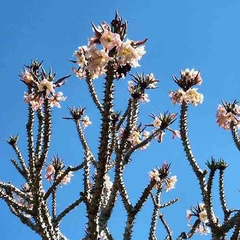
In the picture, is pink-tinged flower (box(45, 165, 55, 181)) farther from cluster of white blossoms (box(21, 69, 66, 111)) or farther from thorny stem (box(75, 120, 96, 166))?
cluster of white blossoms (box(21, 69, 66, 111))

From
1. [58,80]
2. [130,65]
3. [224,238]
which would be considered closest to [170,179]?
[224,238]

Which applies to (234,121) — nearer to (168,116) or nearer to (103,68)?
(168,116)

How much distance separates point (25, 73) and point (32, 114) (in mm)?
1183

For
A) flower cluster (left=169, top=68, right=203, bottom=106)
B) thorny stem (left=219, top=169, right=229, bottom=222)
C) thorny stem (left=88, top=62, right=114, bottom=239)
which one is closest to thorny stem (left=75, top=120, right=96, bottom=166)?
flower cluster (left=169, top=68, right=203, bottom=106)

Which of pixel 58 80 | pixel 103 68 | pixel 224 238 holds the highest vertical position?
pixel 58 80

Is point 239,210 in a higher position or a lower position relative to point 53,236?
higher

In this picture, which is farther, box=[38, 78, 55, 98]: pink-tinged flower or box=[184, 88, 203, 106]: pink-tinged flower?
box=[184, 88, 203, 106]: pink-tinged flower

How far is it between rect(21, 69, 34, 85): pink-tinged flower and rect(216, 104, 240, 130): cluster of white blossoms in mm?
4775

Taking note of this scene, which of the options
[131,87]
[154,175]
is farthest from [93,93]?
[154,175]

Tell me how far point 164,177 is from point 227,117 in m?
2.06

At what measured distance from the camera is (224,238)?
7875 millimetres

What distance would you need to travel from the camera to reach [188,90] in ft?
30.0

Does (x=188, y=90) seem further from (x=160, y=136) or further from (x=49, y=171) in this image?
(x=49, y=171)

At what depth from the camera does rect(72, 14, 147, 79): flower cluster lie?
5180mm
